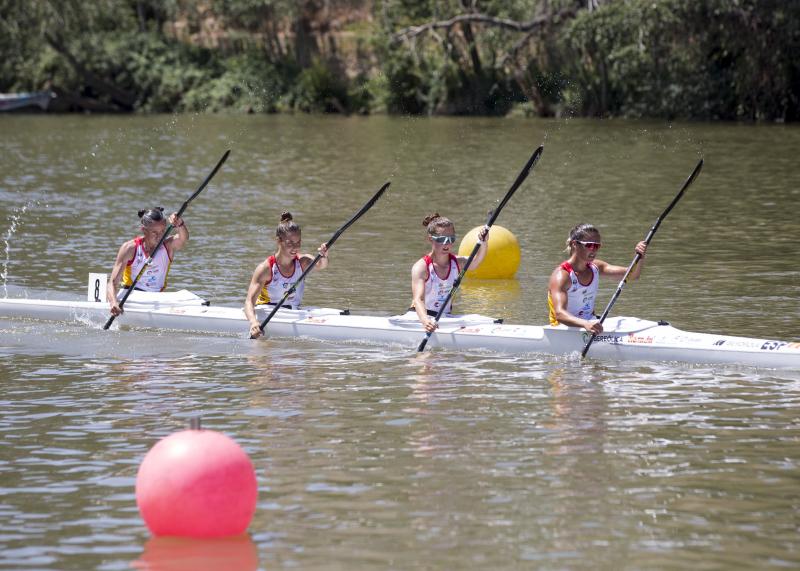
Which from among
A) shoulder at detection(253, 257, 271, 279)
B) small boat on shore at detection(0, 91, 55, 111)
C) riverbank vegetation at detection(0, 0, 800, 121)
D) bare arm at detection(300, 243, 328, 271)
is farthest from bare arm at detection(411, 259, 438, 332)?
small boat on shore at detection(0, 91, 55, 111)

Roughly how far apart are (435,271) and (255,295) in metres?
2.05

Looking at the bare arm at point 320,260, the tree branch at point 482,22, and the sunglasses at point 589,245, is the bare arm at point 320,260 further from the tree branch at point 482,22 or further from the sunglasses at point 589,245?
the tree branch at point 482,22

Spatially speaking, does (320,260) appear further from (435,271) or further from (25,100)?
(25,100)

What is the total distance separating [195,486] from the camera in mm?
8039

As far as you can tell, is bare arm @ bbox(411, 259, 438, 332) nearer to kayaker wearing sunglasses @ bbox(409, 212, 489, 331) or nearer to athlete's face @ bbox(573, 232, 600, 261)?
kayaker wearing sunglasses @ bbox(409, 212, 489, 331)

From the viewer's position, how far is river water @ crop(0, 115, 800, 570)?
8516 mm

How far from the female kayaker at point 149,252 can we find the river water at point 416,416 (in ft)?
→ 3.40

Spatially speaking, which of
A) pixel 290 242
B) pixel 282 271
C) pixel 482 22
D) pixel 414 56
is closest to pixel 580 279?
pixel 290 242

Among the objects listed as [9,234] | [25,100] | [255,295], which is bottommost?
[25,100]

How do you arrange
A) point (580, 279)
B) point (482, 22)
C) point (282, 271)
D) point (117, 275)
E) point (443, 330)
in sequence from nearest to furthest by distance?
point (580, 279)
point (443, 330)
point (282, 271)
point (117, 275)
point (482, 22)

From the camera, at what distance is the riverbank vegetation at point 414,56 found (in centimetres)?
4591

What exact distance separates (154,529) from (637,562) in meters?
2.83

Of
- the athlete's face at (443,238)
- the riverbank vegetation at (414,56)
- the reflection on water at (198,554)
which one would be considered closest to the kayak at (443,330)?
the athlete's face at (443,238)

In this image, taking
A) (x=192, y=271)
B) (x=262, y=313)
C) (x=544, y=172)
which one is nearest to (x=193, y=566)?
(x=262, y=313)
